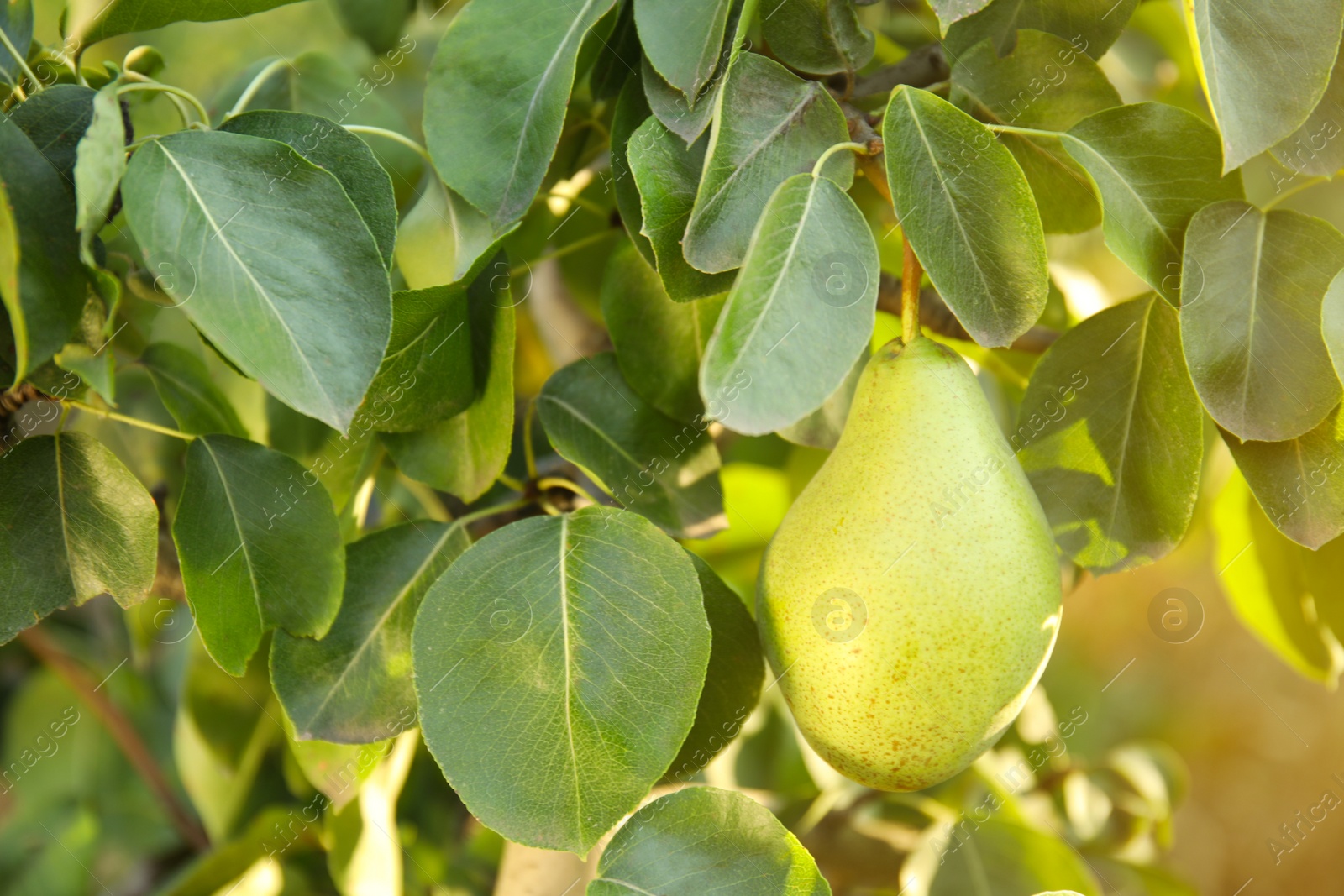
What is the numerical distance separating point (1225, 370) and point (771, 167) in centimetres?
16

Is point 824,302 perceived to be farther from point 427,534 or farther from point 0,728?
point 0,728

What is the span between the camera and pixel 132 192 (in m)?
0.28

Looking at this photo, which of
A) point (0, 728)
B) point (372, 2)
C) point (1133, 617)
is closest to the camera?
point (372, 2)

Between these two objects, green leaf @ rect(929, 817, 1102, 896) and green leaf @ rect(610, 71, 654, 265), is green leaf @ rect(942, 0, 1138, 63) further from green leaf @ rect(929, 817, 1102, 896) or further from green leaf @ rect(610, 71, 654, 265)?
green leaf @ rect(929, 817, 1102, 896)

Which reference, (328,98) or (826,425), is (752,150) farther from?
(328,98)

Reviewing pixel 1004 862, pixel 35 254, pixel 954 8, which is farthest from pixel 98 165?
pixel 1004 862

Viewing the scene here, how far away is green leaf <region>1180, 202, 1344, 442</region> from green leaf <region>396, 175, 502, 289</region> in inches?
9.4

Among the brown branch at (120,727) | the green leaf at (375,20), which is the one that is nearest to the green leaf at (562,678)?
the green leaf at (375,20)

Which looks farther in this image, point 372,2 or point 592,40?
point 372,2

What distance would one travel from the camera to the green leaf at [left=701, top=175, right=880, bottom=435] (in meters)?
0.24

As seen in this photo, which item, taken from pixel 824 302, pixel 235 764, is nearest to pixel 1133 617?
pixel 235 764

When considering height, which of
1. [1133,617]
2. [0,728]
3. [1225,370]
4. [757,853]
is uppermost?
[1225,370]

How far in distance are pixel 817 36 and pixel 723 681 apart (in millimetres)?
221

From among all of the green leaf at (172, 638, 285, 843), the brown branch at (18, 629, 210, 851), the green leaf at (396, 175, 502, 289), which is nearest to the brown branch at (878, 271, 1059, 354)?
the green leaf at (396, 175, 502, 289)
